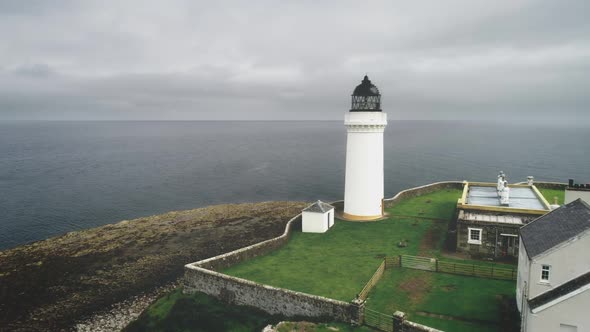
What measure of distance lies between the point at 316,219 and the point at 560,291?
17791mm

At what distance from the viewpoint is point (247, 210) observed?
4797cm

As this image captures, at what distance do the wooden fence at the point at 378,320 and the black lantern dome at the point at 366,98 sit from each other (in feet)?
57.4

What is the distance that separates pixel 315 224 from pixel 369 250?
5474mm

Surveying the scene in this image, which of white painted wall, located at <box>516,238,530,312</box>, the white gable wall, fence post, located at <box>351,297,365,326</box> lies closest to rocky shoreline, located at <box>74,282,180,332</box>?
fence post, located at <box>351,297,365,326</box>

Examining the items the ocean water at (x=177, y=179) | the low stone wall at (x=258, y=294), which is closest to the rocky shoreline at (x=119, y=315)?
the low stone wall at (x=258, y=294)

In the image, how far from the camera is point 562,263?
13.9 m

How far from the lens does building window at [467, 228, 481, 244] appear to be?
2305cm

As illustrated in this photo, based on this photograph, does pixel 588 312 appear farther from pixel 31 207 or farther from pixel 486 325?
pixel 31 207

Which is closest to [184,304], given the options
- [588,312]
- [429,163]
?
[588,312]

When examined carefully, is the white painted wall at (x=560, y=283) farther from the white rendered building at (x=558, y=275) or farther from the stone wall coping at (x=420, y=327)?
the stone wall coping at (x=420, y=327)

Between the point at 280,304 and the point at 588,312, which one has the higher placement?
the point at 588,312

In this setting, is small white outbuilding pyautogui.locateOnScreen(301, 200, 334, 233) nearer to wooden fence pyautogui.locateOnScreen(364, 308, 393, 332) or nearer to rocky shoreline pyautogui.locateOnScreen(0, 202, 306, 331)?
rocky shoreline pyautogui.locateOnScreen(0, 202, 306, 331)

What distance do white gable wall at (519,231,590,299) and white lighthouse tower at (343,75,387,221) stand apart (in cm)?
1700

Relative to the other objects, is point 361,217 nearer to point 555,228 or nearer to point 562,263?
point 555,228
